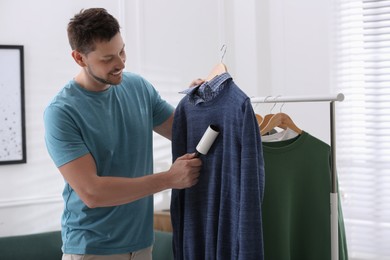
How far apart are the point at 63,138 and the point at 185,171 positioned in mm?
458

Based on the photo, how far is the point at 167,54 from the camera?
377 centimetres

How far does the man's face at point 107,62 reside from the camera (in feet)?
6.29

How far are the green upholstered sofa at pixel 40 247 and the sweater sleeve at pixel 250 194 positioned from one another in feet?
4.97

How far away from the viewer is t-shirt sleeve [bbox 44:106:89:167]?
6.25ft

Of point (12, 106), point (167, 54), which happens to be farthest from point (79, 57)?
point (167, 54)

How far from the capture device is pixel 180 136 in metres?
1.95

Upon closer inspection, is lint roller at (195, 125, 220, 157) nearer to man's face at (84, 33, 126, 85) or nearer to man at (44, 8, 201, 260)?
man at (44, 8, 201, 260)

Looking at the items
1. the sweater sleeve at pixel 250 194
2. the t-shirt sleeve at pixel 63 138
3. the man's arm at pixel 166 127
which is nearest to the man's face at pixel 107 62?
the t-shirt sleeve at pixel 63 138

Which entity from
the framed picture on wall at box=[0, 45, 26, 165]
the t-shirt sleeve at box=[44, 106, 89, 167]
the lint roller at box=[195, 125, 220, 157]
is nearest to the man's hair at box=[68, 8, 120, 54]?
the t-shirt sleeve at box=[44, 106, 89, 167]

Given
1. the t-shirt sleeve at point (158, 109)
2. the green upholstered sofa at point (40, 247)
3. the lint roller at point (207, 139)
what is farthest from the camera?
the green upholstered sofa at point (40, 247)

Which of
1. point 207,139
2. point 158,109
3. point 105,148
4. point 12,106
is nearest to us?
point 207,139

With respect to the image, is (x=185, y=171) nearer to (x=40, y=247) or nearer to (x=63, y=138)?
(x=63, y=138)

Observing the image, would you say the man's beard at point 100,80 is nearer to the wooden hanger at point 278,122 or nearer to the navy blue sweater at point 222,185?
the navy blue sweater at point 222,185

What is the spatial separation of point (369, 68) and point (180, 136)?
5.51ft
